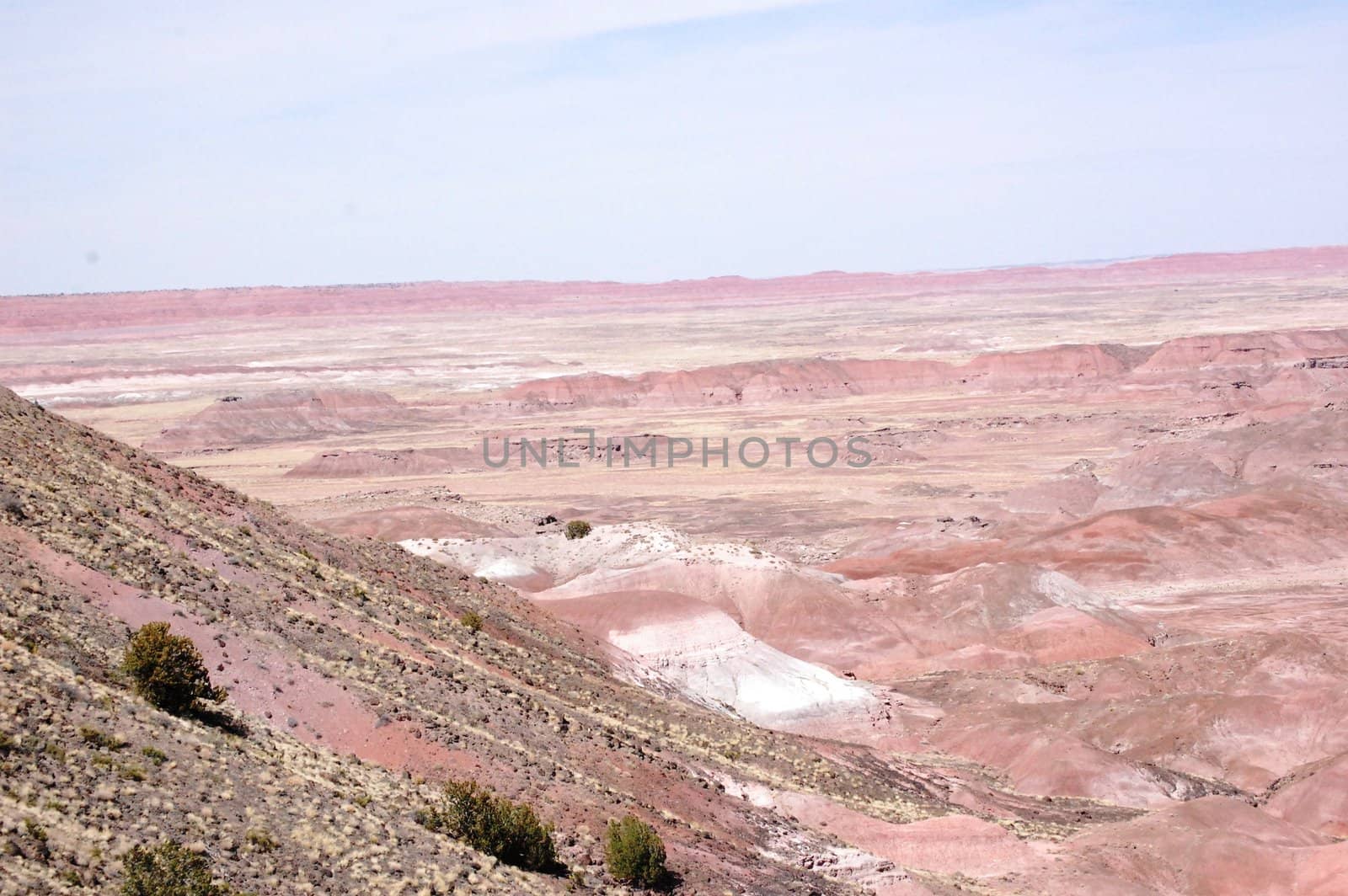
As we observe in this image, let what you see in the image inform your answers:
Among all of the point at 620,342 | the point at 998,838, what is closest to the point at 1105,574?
the point at 998,838

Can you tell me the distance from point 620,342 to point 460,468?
104 meters

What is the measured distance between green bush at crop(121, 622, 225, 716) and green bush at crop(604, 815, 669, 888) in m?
5.08

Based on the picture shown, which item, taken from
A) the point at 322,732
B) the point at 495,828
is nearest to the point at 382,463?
the point at 322,732

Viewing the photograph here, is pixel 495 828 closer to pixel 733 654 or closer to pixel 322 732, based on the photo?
pixel 322 732

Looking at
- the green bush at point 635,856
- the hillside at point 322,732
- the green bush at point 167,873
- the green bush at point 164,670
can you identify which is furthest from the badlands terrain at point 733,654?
the green bush at point 635,856

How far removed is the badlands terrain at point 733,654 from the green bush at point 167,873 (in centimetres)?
24

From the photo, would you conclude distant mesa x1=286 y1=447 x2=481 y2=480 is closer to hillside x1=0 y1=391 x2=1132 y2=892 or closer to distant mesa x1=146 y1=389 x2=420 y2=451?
distant mesa x1=146 y1=389 x2=420 y2=451

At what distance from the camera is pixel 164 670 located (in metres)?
15.4

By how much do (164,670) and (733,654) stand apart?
2444 centimetres

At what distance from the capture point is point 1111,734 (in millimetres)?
35500

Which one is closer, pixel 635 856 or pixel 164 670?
pixel 164 670

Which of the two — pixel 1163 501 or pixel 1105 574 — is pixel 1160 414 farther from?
pixel 1105 574

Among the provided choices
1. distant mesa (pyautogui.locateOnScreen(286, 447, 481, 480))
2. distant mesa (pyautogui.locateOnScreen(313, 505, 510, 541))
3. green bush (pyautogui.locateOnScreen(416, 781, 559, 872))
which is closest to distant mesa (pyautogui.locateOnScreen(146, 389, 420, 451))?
distant mesa (pyautogui.locateOnScreen(286, 447, 481, 480))

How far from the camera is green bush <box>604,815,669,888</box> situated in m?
15.9
